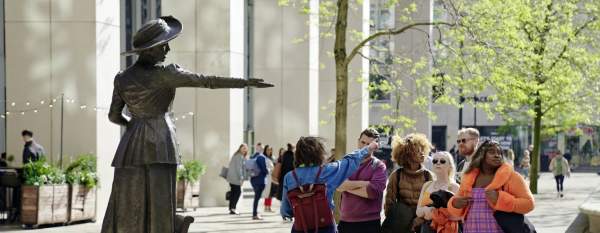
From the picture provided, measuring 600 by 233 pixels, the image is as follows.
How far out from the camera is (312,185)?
880cm

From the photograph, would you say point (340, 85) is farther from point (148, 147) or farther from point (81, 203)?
point (148, 147)

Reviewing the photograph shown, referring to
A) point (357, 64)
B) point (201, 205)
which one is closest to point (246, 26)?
point (357, 64)

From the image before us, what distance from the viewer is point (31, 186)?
18.8 meters

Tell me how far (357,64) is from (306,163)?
29099 mm

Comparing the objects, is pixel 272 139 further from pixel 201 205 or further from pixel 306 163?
pixel 306 163

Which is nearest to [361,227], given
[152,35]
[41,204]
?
[152,35]

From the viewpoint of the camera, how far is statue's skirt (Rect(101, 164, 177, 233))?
7680 mm

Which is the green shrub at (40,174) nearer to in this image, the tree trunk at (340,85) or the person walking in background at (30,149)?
the person walking in background at (30,149)

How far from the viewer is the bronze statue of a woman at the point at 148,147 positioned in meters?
7.67

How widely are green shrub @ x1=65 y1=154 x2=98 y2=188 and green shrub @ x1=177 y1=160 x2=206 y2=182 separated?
3938 millimetres

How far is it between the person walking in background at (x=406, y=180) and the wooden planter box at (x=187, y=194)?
14.4m

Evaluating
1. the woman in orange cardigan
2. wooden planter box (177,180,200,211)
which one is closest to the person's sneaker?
the woman in orange cardigan

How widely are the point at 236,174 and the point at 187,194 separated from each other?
1.43 metres

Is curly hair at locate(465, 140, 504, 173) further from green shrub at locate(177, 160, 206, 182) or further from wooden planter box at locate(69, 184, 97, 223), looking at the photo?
green shrub at locate(177, 160, 206, 182)
